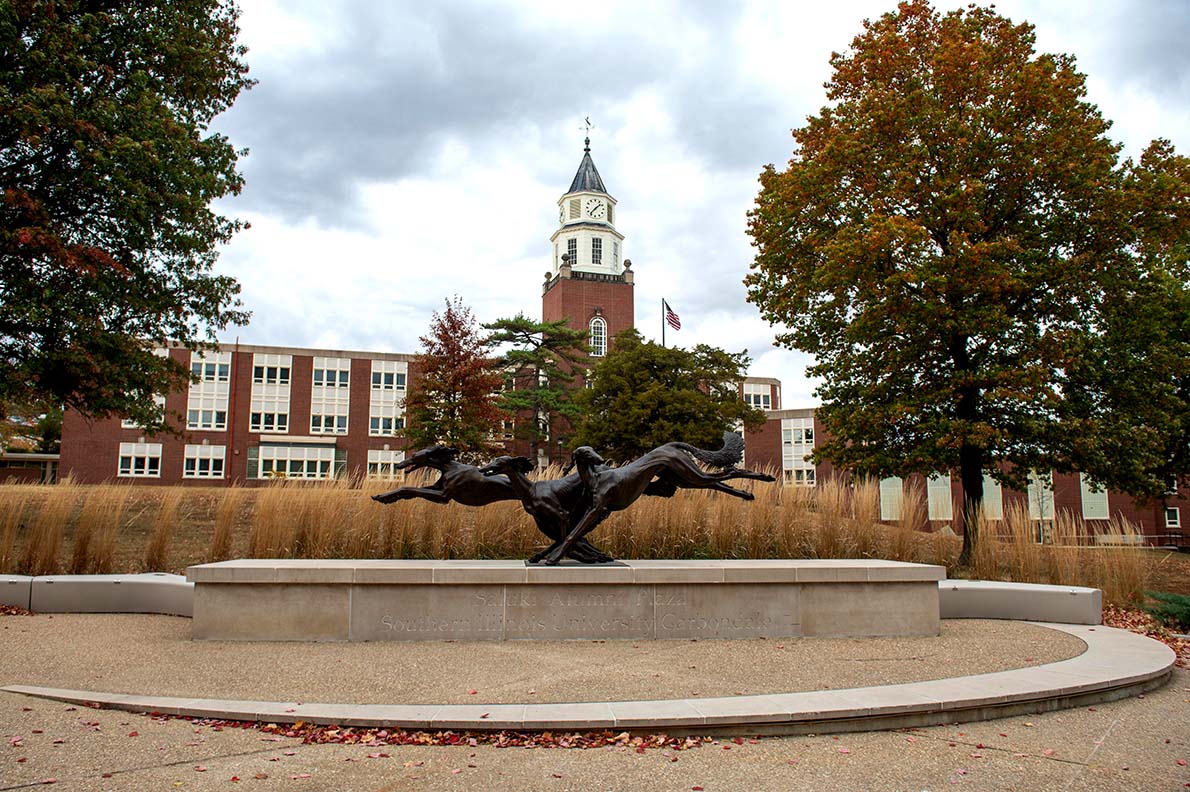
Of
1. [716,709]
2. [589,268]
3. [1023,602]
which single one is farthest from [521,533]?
[589,268]

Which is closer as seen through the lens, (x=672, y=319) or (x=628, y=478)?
(x=628, y=478)

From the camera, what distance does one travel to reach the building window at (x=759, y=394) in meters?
66.6

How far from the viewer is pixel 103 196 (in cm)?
1565

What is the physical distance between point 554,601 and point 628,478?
1.52 metres

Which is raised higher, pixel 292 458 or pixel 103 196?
pixel 103 196

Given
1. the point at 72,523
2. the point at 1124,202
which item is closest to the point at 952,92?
the point at 1124,202

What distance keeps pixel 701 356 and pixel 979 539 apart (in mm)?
24840

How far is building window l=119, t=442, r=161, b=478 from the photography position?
167ft

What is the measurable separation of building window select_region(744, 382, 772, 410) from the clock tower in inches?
439

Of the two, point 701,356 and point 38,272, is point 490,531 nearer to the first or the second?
point 38,272

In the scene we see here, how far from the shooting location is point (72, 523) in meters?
13.1

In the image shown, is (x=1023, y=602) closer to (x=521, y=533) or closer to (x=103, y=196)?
(x=521, y=533)

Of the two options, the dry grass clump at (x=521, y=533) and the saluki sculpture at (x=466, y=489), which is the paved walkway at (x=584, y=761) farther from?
the dry grass clump at (x=521, y=533)

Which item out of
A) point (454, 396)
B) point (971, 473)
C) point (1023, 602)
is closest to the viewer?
point (1023, 602)
